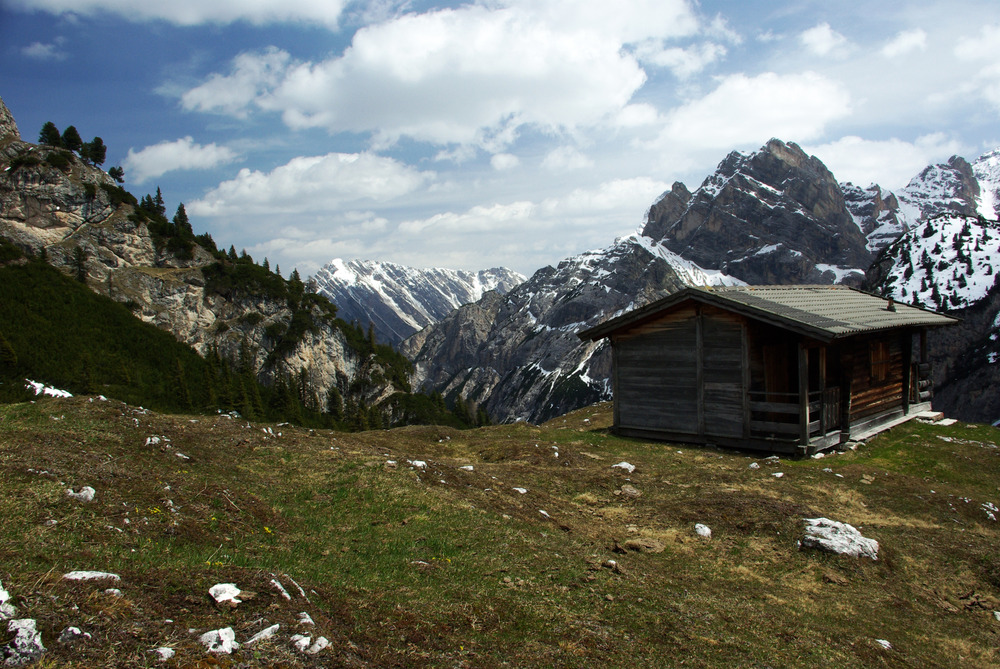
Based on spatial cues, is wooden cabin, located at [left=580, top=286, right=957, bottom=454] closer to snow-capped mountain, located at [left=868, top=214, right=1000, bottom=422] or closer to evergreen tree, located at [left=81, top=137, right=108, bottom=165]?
snow-capped mountain, located at [left=868, top=214, right=1000, bottom=422]

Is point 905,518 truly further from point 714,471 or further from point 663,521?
point 663,521

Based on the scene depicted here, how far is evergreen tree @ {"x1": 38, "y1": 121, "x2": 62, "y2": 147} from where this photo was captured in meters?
103

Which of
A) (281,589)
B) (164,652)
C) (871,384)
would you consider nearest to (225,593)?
(281,589)

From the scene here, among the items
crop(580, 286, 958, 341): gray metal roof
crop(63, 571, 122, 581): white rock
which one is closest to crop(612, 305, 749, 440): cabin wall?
crop(580, 286, 958, 341): gray metal roof

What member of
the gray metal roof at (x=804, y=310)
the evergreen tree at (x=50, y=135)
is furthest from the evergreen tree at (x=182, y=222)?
the gray metal roof at (x=804, y=310)

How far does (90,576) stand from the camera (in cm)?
555

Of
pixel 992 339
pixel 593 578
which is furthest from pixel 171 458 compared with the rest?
pixel 992 339

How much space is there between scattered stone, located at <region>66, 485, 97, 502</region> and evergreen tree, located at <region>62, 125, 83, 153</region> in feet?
430

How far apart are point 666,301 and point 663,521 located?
12.4m

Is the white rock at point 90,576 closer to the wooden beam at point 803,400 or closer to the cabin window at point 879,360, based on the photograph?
the wooden beam at point 803,400

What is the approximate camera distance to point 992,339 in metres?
77.8

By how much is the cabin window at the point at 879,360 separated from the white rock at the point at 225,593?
1149 inches

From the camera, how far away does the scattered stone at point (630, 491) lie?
1500 centimetres

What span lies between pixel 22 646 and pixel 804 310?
84.2 feet
